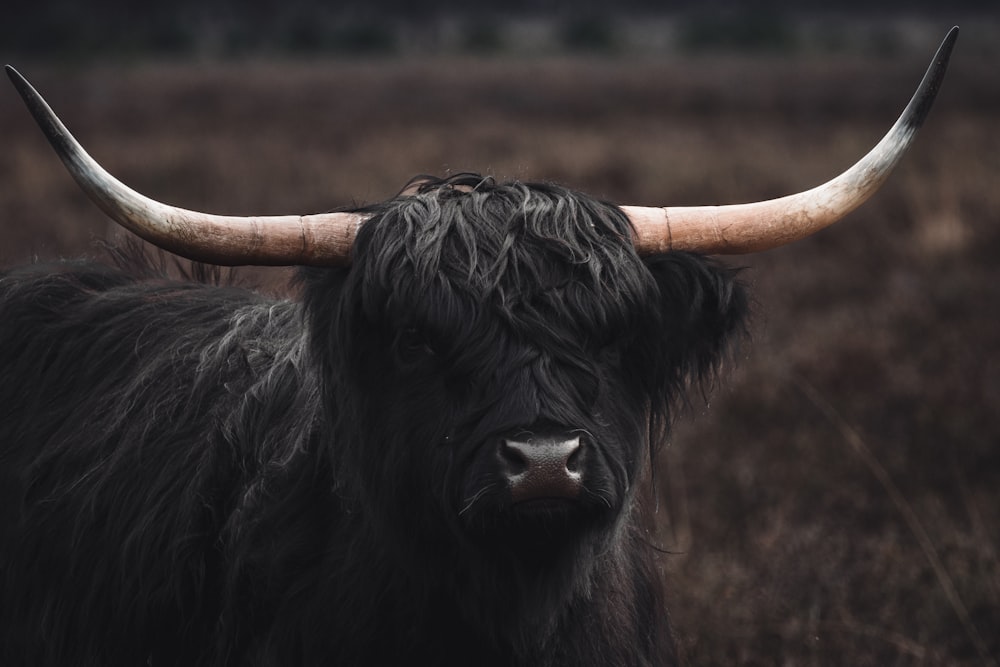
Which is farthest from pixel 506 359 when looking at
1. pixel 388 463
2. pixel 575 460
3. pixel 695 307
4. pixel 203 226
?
pixel 203 226

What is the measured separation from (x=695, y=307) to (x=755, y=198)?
421 inches

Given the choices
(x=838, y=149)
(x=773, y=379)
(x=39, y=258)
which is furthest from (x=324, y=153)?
(x=39, y=258)

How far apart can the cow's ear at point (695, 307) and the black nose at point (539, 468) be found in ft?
1.91

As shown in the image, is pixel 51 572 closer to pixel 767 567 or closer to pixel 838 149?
pixel 767 567

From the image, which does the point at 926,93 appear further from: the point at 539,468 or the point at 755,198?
the point at 755,198

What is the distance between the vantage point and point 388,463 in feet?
7.88

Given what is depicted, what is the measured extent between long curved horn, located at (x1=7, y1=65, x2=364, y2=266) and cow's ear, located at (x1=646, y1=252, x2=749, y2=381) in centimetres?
73

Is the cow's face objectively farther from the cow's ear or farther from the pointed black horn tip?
the pointed black horn tip

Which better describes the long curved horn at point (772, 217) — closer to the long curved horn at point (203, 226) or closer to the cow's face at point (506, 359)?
the cow's face at point (506, 359)

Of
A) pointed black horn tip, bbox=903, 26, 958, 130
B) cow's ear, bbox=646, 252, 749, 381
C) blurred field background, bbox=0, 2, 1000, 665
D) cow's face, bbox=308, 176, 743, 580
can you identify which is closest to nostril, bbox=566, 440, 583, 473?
cow's face, bbox=308, 176, 743, 580

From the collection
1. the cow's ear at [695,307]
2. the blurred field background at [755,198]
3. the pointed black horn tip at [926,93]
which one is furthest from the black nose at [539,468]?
the pointed black horn tip at [926,93]

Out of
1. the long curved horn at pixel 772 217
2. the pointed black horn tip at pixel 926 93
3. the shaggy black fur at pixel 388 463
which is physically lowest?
the shaggy black fur at pixel 388 463

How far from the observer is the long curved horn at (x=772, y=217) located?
2.54m

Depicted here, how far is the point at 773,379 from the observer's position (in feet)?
22.4
